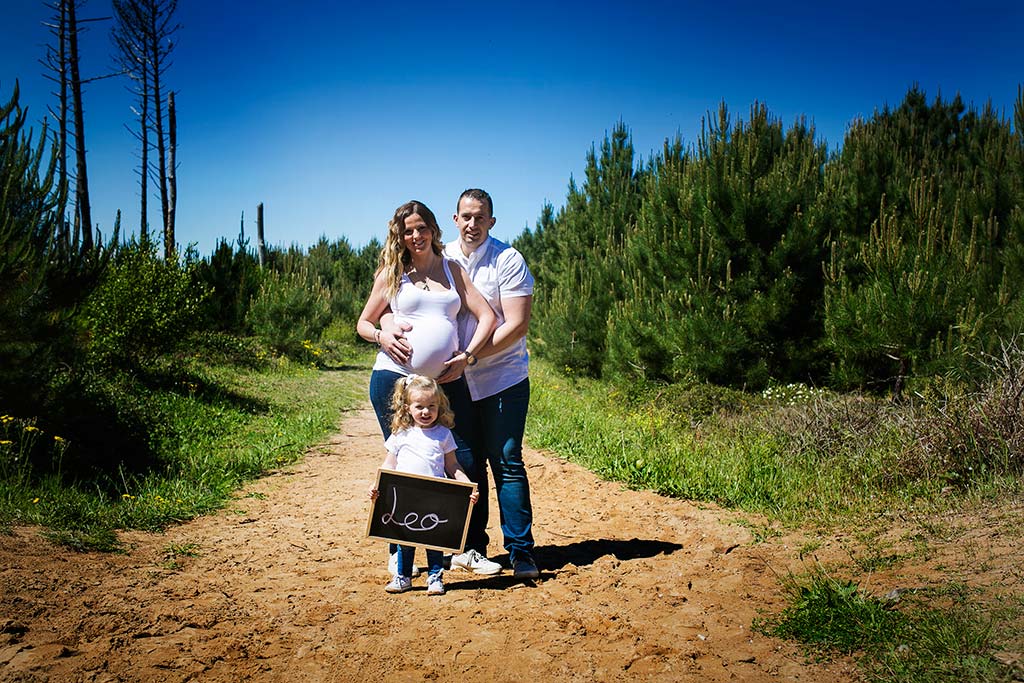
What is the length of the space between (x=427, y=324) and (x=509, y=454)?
0.91 meters

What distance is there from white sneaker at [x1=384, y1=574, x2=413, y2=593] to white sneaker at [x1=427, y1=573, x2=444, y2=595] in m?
0.15

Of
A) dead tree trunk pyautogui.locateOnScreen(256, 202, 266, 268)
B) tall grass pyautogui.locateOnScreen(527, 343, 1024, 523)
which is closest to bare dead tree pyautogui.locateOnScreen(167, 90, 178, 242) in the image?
dead tree trunk pyautogui.locateOnScreen(256, 202, 266, 268)

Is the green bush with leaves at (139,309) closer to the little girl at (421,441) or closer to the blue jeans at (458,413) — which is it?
the blue jeans at (458,413)

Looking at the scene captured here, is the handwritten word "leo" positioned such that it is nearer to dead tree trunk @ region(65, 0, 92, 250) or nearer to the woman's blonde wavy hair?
the woman's blonde wavy hair

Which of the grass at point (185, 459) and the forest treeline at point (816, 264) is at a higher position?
the forest treeline at point (816, 264)

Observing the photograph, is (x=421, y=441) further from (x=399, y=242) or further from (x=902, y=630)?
(x=902, y=630)

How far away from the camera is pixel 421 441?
4051 millimetres

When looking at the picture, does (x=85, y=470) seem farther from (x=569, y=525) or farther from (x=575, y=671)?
(x=575, y=671)

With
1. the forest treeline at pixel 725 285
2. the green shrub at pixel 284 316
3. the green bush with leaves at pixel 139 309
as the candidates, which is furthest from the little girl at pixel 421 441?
the green shrub at pixel 284 316

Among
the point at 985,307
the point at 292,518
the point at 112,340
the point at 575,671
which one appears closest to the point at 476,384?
the point at 575,671

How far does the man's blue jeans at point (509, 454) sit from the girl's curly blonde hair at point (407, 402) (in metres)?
0.27

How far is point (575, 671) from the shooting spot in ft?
10.6

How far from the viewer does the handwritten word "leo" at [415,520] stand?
12.9 ft

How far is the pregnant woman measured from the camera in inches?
156
